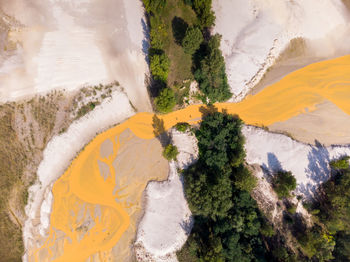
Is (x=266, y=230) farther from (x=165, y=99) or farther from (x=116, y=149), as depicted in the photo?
(x=116, y=149)

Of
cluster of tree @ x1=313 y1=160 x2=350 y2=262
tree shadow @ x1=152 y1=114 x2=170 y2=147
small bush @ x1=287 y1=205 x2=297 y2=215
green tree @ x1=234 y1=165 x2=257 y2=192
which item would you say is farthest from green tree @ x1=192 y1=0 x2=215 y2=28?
small bush @ x1=287 y1=205 x2=297 y2=215

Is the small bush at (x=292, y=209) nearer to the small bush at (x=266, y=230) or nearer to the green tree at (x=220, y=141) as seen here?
the small bush at (x=266, y=230)

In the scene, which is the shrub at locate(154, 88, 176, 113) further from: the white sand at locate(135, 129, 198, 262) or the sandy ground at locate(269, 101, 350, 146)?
the sandy ground at locate(269, 101, 350, 146)

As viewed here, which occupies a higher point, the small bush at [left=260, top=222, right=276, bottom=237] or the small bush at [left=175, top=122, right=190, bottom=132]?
the small bush at [left=175, top=122, right=190, bottom=132]

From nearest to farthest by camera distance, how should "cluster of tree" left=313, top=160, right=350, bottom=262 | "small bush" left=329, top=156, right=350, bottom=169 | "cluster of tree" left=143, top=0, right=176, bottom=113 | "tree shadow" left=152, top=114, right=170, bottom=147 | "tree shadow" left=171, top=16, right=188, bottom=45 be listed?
"cluster of tree" left=143, top=0, right=176, bottom=113, "cluster of tree" left=313, top=160, right=350, bottom=262, "small bush" left=329, top=156, right=350, bottom=169, "tree shadow" left=171, top=16, right=188, bottom=45, "tree shadow" left=152, top=114, right=170, bottom=147

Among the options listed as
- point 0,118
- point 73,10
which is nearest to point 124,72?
point 73,10
